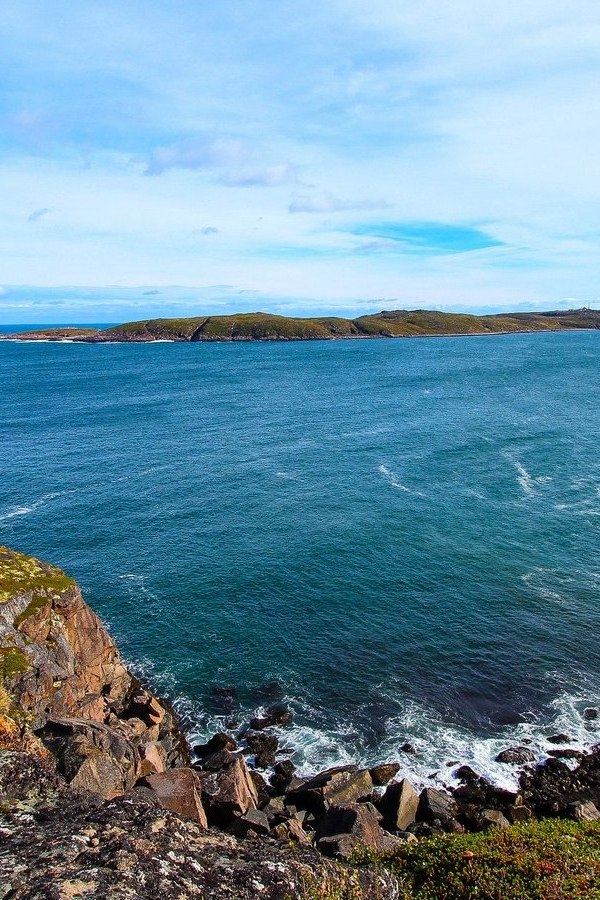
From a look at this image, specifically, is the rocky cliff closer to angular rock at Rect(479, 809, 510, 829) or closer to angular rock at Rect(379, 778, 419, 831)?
angular rock at Rect(379, 778, 419, 831)

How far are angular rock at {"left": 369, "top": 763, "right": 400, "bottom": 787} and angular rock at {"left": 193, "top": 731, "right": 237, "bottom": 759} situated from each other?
9.66 metres

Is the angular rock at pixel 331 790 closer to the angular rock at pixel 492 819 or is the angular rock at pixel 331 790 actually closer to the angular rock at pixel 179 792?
the angular rock at pixel 179 792

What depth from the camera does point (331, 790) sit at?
36156 mm

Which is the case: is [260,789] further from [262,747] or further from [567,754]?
[567,754]

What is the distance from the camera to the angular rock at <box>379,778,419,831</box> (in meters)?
34.6

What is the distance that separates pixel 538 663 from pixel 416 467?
47.1m

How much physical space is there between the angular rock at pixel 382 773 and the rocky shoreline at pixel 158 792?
8 centimetres

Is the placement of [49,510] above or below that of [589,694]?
above

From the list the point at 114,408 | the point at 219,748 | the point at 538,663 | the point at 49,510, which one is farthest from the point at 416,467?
the point at 114,408

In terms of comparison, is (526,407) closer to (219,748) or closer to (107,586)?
(107,586)

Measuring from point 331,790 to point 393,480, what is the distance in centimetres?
5535

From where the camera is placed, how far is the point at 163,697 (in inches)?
1817

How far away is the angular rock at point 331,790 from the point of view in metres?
35.8

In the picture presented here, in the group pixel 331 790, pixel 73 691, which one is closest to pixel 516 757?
pixel 331 790
